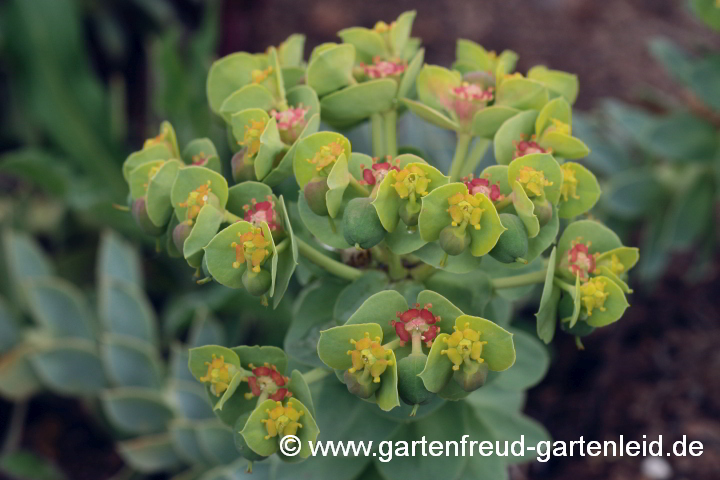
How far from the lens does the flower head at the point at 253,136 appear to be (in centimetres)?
89

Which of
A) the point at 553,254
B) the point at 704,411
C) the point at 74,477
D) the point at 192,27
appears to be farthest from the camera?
the point at 192,27

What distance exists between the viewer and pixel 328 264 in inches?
37.0

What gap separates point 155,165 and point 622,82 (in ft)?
7.08

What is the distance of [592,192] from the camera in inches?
35.8

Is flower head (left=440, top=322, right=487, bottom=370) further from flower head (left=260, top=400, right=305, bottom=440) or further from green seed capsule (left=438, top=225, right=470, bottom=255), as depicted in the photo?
flower head (left=260, top=400, right=305, bottom=440)

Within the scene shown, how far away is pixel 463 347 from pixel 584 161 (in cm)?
136

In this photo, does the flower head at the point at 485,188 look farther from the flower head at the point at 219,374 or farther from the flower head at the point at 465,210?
the flower head at the point at 219,374

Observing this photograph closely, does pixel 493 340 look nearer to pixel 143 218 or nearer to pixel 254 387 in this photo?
pixel 254 387

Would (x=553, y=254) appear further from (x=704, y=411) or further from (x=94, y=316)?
(x=94, y=316)

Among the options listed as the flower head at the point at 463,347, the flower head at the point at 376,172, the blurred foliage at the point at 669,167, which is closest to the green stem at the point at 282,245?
the flower head at the point at 376,172

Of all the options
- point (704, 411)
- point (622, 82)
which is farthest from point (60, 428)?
point (622, 82)

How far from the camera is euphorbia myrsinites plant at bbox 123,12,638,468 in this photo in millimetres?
793

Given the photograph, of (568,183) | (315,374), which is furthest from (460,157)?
(315,374)

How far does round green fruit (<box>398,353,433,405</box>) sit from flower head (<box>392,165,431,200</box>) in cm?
18
